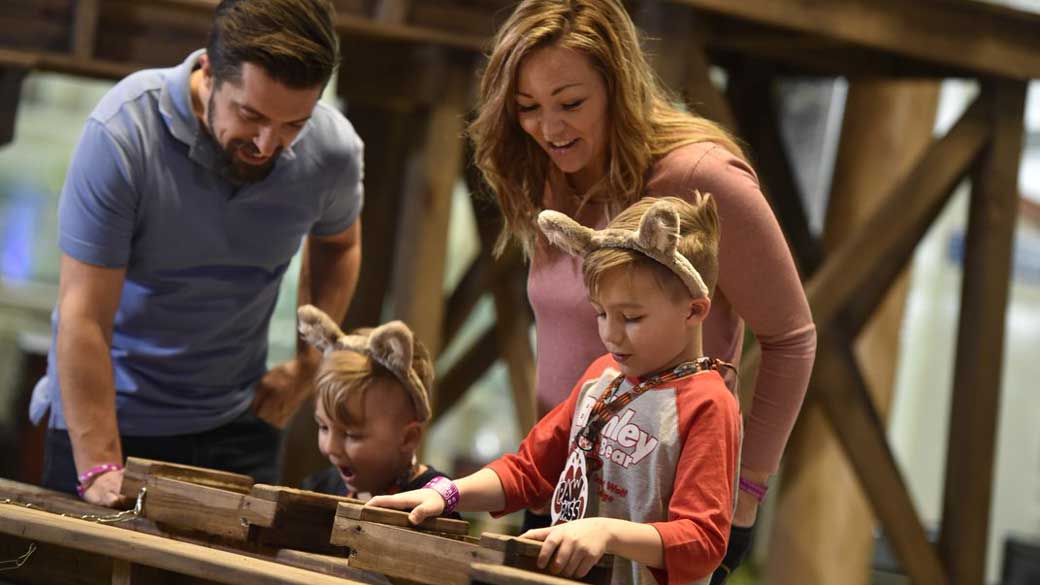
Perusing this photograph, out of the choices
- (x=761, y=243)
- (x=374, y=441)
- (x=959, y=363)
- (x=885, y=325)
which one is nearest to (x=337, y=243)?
(x=374, y=441)

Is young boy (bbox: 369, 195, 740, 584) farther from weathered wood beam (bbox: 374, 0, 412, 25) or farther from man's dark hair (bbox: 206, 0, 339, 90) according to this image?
weathered wood beam (bbox: 374, 0, 412, 25)

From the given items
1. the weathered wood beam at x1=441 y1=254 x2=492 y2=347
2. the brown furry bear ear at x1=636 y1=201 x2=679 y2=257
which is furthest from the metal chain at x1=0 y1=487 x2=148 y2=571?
the weathered wood beam at x1=441 y1=254 x2=492 y2=347

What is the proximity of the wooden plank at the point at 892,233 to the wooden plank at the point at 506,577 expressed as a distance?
309cm

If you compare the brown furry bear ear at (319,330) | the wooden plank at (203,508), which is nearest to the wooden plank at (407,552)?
the wooden plank at (203,508)

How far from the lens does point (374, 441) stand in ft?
9.14

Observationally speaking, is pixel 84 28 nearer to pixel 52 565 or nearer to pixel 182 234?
pixel 182 234

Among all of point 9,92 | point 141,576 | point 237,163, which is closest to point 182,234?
point 237,163

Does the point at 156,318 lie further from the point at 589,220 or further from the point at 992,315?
the point at 992,315

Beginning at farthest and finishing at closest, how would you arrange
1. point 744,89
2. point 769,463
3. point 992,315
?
point 744,89 < point 992,315 < point 769,463

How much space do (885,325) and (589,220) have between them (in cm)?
372

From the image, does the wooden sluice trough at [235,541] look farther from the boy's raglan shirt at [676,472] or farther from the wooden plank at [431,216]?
the wooden plank at [431,216]

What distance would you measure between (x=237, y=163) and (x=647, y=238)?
1.19 m

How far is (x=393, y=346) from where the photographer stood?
2.75m

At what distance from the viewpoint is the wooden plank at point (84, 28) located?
499 cm
